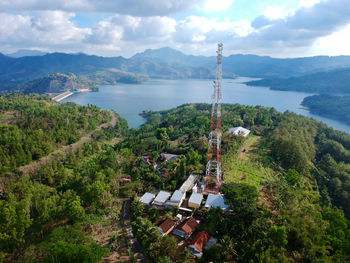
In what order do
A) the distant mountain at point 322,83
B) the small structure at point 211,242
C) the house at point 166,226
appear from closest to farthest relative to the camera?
the small structure at point 211,242 < the house at point 166,226 < the distant mountain at point 322,83

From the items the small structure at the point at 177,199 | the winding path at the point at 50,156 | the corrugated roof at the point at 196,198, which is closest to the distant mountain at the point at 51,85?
the winding path at the point at 50,156

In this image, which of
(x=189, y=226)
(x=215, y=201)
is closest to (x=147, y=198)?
(x=189, y=226)

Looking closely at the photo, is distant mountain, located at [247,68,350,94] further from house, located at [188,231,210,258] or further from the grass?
house, located at [188,231,210,258]

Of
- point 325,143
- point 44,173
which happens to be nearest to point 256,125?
point 325,143

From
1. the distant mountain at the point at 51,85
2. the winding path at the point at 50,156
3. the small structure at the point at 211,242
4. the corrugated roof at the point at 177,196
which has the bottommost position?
the winding path at the point at 50,156

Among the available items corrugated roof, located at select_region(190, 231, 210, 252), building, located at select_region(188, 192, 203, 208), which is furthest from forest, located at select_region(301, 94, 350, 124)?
corrugated roof, located at select_region(190, 231, 210, 252)

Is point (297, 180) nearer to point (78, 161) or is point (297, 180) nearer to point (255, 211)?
point (255, 211)

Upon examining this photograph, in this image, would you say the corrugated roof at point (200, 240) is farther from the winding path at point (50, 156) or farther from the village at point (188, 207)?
the winding path at point (50, 156)
